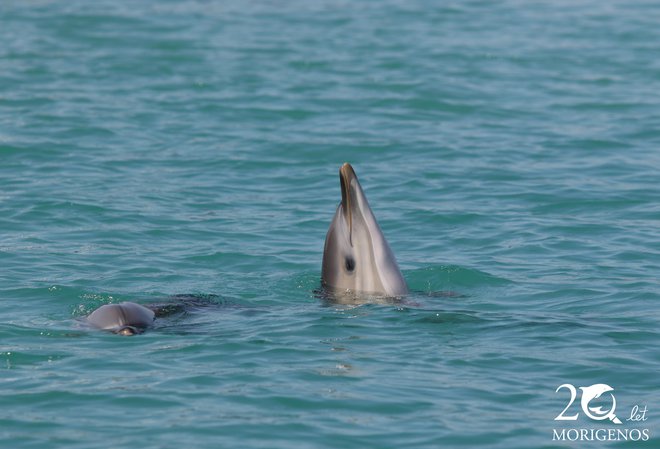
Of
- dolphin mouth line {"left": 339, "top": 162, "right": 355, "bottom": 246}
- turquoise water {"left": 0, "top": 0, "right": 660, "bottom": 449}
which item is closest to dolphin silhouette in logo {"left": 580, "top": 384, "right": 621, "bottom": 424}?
turquoise water {"left": 0, "top": 0, "right": 660, "bottom": 449}

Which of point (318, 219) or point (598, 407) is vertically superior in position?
point (318, 219)

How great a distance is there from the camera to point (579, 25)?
2828 centimetres

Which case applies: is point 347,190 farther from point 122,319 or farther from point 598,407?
point 598,407

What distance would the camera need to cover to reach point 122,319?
10234 mm

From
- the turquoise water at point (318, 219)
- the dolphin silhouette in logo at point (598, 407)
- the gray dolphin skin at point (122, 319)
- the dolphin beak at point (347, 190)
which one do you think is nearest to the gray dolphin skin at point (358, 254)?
the dolphin beak at point (347, 190)

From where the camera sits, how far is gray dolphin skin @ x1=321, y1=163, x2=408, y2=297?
435 inches

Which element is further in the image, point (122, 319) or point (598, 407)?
point (122, 319)

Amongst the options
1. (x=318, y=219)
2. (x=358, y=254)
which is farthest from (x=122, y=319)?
(x=318, y=219)

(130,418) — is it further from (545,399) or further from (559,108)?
(559,108)

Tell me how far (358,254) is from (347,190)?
61 cm

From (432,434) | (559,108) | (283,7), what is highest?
(283,7)

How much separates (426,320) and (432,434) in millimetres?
2378

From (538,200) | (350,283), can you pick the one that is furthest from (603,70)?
(350,283)

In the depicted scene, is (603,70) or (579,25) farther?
(579,25)
